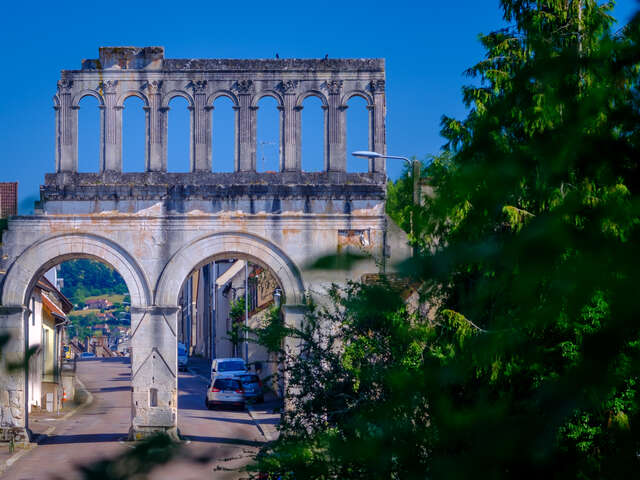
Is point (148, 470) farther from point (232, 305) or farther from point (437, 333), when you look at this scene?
point (232, 305)

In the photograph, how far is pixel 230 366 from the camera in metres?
35.8

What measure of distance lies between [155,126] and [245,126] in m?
2.20

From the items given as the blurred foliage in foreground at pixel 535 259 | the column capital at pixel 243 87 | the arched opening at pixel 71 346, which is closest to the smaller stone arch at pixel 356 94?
the column capital at pixel 243 87

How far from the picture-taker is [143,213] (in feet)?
74.6

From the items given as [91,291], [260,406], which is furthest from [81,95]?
[91,291]

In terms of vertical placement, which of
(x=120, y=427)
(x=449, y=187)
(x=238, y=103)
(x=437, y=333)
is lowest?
Result: (x=120, y=427)

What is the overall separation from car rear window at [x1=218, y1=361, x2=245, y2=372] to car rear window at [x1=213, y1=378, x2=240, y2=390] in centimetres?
640

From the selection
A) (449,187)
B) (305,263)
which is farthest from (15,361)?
(449,187)

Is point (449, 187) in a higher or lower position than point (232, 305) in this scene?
higher

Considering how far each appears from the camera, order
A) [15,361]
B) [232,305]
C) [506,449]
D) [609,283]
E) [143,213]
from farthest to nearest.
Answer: [232,305], [143,213], [15,361], [506,449], [609,283]

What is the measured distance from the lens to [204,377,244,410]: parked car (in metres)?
28.6

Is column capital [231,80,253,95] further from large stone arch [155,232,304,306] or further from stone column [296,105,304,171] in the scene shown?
large stone arch [155,232,304,306]

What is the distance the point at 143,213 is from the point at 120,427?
5.48 m

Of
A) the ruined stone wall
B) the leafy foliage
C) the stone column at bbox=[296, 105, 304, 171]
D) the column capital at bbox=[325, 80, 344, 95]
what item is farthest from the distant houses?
the column capital at bbox=[325, 80, 344, 95]
